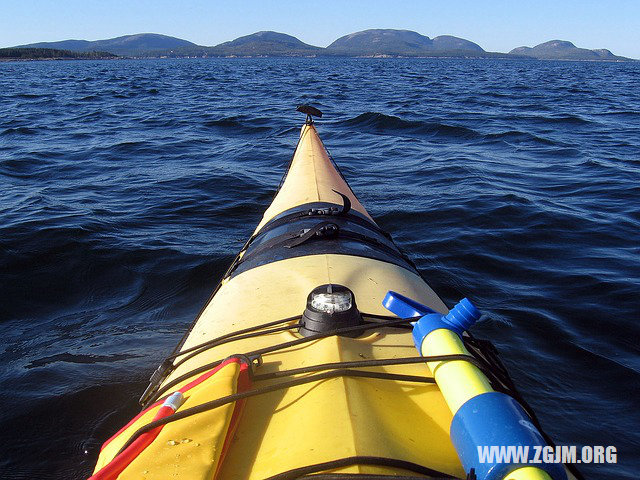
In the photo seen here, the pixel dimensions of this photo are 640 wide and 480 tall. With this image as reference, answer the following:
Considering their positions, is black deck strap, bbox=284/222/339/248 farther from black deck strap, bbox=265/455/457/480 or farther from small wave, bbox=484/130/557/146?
small wave, bbox=484/130/557/146

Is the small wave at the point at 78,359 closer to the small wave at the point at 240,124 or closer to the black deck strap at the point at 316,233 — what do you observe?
the black deck strap at the point at 316,233

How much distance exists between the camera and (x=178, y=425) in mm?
1417

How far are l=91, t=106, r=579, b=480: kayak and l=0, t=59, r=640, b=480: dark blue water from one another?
1325 millimetres

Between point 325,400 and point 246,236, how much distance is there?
4.41 meters

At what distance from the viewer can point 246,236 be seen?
5.82 m

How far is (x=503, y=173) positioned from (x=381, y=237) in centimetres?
540

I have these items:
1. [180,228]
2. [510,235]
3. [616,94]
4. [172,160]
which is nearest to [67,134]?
[172,160]

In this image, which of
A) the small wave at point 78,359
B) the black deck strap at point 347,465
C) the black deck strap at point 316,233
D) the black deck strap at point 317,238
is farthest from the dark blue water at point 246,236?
the black deck strap at point 347,465

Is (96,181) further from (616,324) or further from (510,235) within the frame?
(616,324)

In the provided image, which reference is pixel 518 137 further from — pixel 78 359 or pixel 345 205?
pixel 78 359

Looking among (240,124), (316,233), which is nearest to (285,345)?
(316,233)

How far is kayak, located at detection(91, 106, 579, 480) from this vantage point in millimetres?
1264

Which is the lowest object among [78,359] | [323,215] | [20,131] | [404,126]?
[78,359]

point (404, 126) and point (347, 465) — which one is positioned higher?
point (347, 465)
